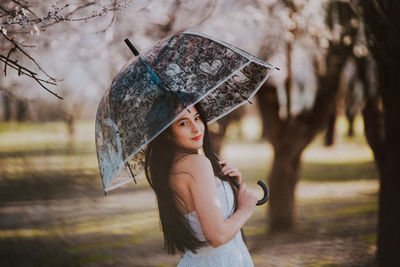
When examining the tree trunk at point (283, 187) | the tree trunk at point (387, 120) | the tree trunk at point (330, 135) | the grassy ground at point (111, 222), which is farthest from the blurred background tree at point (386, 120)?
the tree trunk at point (330, 135)

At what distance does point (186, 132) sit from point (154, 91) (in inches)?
11.0

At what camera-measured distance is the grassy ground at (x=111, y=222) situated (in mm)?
6887

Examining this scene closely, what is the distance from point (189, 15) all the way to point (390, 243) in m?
4.75

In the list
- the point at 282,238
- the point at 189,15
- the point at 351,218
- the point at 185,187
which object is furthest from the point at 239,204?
the point at 351,218

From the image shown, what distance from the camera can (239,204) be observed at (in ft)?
7.58

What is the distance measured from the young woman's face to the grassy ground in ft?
15.4

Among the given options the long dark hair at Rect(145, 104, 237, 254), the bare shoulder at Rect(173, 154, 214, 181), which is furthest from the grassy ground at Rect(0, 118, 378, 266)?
the bare shoulder at Rect(173, 154, 214, 181)

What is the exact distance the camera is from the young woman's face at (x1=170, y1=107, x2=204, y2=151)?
228 cm

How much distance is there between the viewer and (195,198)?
211cm

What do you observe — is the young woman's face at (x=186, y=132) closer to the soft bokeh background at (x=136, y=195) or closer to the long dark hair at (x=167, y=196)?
the long dark hair at (x=167, y=196)

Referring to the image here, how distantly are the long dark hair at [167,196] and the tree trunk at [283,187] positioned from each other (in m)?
5.66

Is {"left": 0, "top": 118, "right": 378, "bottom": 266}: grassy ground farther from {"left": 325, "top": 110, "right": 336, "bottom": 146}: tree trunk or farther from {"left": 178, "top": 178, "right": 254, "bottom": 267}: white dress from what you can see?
{"left": 325, "top": 110, "right": 336, "bottom": 146}: tree trunk

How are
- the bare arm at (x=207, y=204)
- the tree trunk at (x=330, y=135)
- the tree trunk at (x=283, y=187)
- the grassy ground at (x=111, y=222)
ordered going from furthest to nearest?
1. the tree trunk at (x=330, y=135)
2. the tree trunk at (x=283, y=187)
3. the grassy ground at (x=111, y=222)
4. the bare arm at (x=207, y=204)

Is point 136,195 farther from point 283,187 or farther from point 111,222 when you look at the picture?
point 283,187
